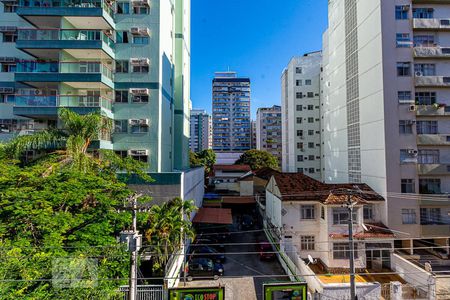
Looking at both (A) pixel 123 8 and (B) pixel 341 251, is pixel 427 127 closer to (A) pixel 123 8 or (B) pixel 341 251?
(B) pixel 341 251

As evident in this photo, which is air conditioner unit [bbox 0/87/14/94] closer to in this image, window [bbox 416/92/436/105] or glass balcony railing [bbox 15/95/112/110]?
glass balcony railing [bbox 15/95/112/110]

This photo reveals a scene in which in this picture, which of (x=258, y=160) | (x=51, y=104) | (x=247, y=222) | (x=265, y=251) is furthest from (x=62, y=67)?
(x=258, y=160)

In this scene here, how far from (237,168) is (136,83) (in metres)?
27.5

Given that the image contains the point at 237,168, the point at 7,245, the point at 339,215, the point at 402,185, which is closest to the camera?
the point at 7,245

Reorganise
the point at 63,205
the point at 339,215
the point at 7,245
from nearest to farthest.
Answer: the point at 7,245 → the point at 63,205 → the point at 339,215

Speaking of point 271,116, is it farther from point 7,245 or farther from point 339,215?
point 7,245

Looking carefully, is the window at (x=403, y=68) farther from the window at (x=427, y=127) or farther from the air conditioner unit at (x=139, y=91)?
the air conditioner unit at (x=139, y=91)

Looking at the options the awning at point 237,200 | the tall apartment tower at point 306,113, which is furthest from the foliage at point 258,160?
the awning at point 237,200

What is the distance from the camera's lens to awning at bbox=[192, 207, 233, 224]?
70.0 ft

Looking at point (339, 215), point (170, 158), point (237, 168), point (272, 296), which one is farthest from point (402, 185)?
point (237, 168)

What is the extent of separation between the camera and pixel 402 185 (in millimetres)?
18859

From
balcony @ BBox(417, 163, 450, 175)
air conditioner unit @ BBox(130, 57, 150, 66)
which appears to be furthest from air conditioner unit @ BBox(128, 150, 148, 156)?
balcony @ BBox(417, 163, 450, 175)

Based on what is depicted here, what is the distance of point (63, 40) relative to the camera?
701 inches

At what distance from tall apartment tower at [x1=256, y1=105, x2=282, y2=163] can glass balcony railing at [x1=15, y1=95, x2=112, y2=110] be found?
65.4 m
